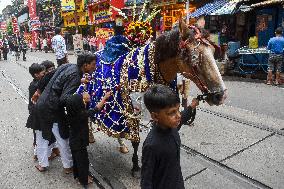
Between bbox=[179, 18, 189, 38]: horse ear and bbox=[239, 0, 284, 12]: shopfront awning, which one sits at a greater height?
bbox=[239, 0, 284, 12]: shopfront awning

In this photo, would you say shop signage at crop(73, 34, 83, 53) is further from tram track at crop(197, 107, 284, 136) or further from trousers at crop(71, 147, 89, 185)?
trousers at crop(71, 147, 89, 185)

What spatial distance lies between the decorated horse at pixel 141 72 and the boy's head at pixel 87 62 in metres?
0.21

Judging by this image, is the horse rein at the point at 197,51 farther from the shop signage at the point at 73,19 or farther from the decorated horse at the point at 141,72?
the shop signage at the point at 73,19

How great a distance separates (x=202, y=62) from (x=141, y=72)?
36.7 inches

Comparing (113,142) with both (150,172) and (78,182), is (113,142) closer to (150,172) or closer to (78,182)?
(78,182)

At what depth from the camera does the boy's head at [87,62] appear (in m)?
3.95

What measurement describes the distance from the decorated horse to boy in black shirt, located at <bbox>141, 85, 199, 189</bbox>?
1052mm

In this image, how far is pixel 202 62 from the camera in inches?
131

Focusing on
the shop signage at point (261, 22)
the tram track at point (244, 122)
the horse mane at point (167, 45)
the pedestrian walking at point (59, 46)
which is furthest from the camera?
the shop signage at point (261, 22)

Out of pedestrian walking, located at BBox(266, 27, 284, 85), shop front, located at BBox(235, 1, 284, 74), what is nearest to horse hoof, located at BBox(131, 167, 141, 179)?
pedestrian walking, located at BBox(266, 27, 284, 85)

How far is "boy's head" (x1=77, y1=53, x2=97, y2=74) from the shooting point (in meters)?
3.95

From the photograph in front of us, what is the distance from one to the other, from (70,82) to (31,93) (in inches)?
60.3

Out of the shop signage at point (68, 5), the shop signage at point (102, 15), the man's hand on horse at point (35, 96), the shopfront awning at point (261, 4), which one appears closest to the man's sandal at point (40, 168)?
the man's hand on horse at point (35, 96)

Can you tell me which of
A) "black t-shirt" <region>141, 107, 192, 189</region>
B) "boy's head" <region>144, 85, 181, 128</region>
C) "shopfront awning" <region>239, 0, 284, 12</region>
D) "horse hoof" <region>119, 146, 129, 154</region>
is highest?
"shopfront awning" <region>239, 0, 284, 12</region>
